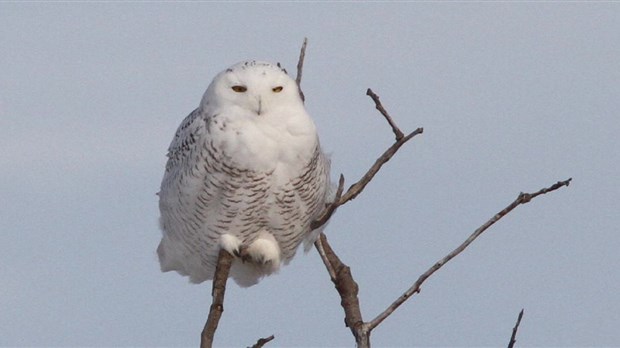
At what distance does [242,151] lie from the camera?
4254 mm

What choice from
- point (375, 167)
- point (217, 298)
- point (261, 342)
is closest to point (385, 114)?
point (375, 167)

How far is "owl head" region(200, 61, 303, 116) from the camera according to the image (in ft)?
13.9

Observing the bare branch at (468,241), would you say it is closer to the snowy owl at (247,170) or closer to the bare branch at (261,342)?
the bare branch at (261,342)

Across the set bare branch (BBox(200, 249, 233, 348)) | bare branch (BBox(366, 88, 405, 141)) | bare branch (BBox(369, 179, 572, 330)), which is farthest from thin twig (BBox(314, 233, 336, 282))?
bare branch (BBox(366, 88, 405, 141))

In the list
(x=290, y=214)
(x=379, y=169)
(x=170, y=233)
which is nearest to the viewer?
(x=379, y=169)

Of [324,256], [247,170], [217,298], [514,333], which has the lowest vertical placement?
[514,333]

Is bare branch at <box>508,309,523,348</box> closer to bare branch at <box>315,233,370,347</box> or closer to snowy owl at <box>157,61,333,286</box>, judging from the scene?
bare branch at <box>315,233,370,347</box>

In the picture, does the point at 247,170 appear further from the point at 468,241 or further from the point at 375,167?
the point at 468,241

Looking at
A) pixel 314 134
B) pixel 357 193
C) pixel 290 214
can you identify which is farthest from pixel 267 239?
pixel 357 193

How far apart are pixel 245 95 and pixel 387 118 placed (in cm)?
91

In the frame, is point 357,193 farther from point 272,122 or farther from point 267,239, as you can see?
point 267,239

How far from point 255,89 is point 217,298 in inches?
33.0

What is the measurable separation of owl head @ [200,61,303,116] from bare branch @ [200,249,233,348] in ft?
2.27

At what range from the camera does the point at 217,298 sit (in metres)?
4.27
